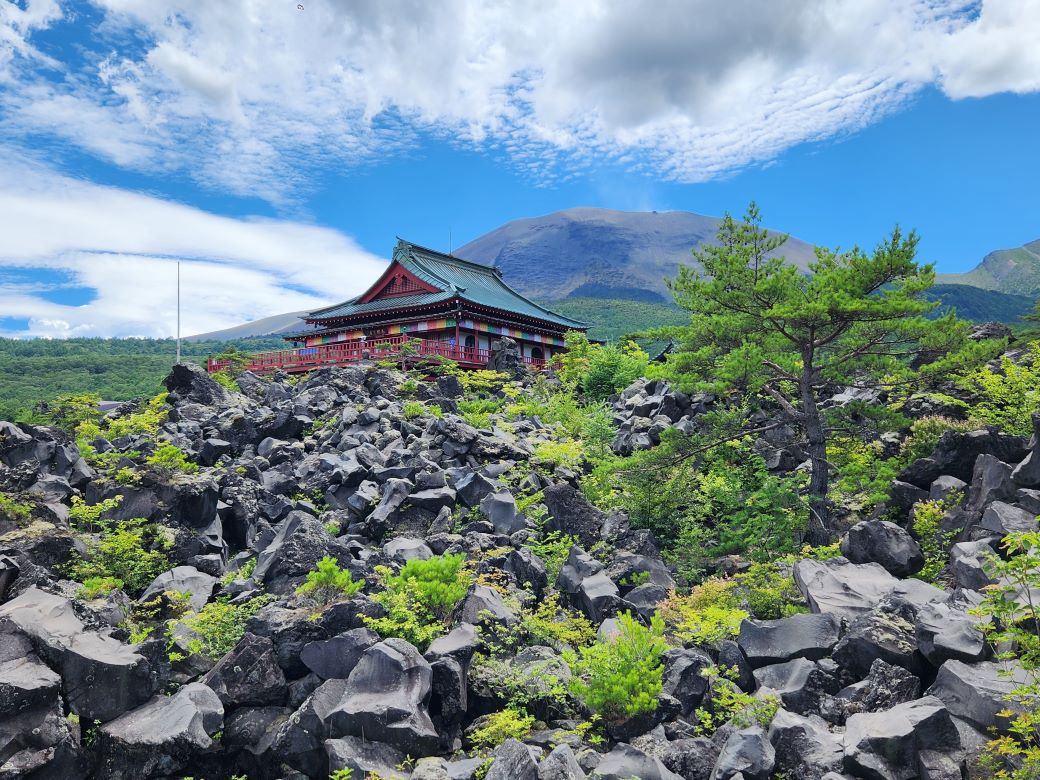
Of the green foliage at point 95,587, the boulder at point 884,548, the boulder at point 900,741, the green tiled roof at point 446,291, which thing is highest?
the green tiled roof at point 446,291

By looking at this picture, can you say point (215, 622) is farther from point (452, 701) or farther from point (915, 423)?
point (915, 423)

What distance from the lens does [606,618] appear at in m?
11.2

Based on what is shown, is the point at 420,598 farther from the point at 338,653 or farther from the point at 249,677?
the point at 249,677

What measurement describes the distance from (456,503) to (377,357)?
56.6ft

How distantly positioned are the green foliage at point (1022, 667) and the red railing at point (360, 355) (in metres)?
25.8

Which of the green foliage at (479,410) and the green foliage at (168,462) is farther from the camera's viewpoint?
the green foliage at (479,410)

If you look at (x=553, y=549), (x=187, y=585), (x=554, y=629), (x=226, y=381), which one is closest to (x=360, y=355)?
(x=226, y=381)

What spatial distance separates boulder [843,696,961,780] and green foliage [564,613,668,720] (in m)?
2.23

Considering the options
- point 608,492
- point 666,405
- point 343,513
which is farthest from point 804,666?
point 666,405

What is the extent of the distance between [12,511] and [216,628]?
660cm

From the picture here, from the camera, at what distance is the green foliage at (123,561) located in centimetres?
1320

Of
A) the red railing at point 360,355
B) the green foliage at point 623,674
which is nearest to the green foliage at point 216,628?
the green foliage at point 623,674

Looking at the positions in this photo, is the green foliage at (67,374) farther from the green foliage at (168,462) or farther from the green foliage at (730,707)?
the green foliage at (730,707)

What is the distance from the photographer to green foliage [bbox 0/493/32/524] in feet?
45.4
